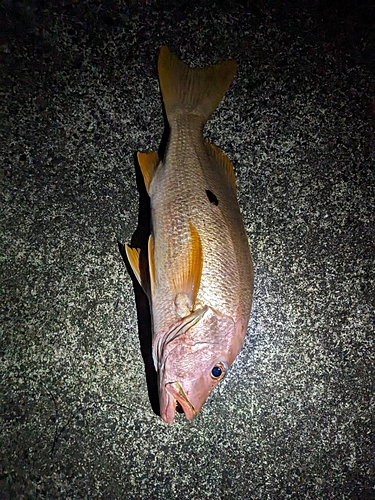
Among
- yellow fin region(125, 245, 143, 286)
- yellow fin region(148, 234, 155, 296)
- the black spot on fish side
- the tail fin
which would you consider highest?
the tail fin

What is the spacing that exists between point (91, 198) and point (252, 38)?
2.85 ft

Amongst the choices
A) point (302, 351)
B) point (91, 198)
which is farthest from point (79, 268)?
point (302, 351)

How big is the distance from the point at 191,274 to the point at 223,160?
1.57 ft

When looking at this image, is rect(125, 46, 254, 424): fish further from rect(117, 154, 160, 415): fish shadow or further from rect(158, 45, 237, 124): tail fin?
rect(117, 154, 160, 415): fish shadow

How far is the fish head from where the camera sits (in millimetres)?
1371

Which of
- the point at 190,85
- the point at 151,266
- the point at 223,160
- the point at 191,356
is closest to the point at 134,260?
the point at 151,266

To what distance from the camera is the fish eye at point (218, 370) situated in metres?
1.42

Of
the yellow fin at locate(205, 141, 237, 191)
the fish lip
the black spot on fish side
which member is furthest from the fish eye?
the yellow fin at locate(205, 141, 237, 191)

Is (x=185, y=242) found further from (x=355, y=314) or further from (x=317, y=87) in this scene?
(x=317, y=87)

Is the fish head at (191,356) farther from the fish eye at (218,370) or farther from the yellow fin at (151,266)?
the yellow fin at (151,266)

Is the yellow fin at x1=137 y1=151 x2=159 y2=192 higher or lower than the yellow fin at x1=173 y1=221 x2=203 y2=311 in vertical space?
higher

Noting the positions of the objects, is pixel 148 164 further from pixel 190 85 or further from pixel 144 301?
pixel 144 301

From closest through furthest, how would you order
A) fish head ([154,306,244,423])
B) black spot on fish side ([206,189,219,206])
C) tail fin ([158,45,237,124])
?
fish head ([154,306,244,423]) < black spot on fish side ([206,189,219,206]) < tail fin ([158,45,237,124])

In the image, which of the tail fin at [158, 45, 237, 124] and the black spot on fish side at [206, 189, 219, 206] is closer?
the black spot on fish side at [206, 189, 219, 206]
